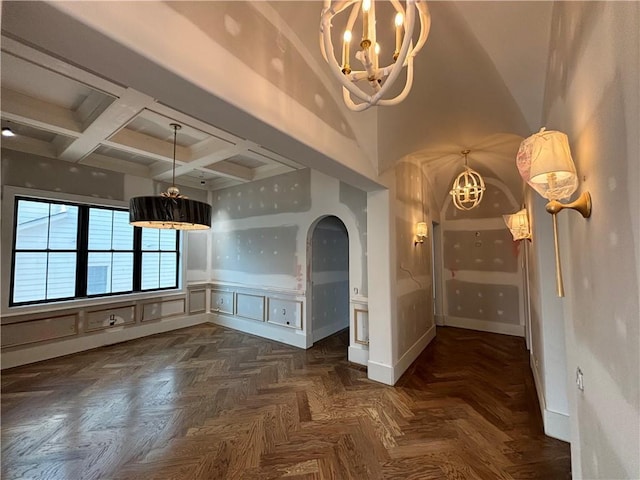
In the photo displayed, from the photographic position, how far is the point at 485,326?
5.80m

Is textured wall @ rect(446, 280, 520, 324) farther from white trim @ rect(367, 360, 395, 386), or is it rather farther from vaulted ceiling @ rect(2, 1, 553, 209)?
white trim @ rect(367, 360, 395, 386)

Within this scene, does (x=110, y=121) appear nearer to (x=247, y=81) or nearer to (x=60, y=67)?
(x=60, y=67)

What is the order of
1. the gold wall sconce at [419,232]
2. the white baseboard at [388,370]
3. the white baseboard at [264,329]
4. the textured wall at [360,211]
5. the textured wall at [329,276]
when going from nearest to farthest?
1. the white baseboard at [388,370]
2. the textured wall at [360,211]
3. the gold wall sconce at [419,232]
4. the white baseboard at [264,329]
5. the textured wall at [329,276]

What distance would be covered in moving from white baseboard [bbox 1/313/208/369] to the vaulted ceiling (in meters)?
3.03

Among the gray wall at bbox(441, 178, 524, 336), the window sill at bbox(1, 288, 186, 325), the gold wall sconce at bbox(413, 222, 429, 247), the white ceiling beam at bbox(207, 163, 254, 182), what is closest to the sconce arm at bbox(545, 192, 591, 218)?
the gold wall sconce at bbox(413, 222, 429, 247)

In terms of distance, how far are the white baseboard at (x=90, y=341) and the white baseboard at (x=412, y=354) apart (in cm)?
469

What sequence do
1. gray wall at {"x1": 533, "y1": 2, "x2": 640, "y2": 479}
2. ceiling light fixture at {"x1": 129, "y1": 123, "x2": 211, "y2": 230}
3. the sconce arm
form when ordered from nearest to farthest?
gray wall at {"x1": 533, "y1": 2, "x2": 640, "y2": 479} → the sconce arm → ceiling light fixture at {"x1": 129, "y1": 123, "x2": 211, "y2": 230}

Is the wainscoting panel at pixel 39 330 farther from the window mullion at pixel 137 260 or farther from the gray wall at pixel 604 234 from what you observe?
the gray wall at pixel 604 234

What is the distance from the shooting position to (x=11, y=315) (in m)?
3.96

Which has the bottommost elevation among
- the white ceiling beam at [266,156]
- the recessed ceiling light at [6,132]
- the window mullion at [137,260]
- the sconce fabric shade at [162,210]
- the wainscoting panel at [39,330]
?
the wainscoting panel at [39,330]

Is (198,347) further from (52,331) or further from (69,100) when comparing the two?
(69,100)

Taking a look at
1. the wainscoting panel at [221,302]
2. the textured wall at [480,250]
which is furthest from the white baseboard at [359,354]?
the textured wall at [480,250]

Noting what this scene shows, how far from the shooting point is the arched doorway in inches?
202

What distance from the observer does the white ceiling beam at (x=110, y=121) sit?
2.77 meters
